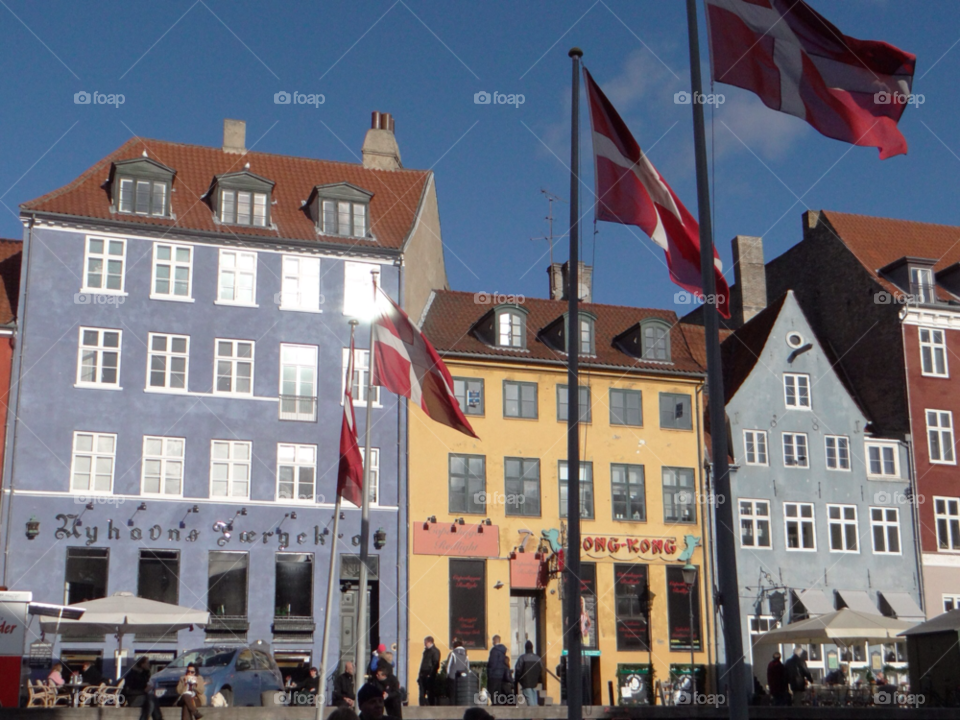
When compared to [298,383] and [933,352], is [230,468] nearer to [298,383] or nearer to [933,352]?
[298,383]

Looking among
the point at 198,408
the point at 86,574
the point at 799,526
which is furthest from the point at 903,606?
the point at 86,574

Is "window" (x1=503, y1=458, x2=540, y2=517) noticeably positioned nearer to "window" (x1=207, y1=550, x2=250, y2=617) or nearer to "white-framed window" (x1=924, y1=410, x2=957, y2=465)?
"window" (x1=207, y1=550, x2=250, y2=617)

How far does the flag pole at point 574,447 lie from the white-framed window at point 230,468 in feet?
68.5

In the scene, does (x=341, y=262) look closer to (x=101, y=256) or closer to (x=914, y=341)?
(x=101, y=256)

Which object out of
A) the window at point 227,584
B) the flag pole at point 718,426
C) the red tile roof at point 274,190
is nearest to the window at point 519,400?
the red tile roof at point 274,190

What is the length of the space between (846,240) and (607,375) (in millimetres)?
13195

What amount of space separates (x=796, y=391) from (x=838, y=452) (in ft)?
8.57

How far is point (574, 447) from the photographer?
17094 millimetres

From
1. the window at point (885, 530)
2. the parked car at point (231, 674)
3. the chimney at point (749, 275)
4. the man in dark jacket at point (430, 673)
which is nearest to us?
the parked car at point (231, 674)

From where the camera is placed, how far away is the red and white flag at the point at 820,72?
1366cm

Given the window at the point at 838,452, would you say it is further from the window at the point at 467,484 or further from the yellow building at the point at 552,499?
the window at the point at 467,484

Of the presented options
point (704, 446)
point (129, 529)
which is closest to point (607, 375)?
point (704, 446)

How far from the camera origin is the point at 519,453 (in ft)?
131

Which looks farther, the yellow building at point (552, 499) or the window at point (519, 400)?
the window at point (519, 400)
